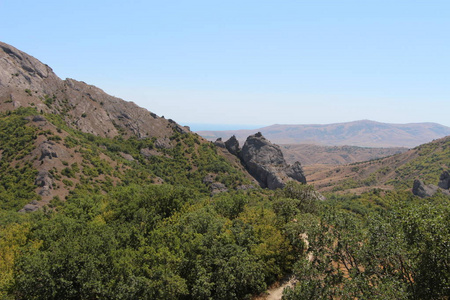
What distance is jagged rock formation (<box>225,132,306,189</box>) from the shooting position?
136500 mm

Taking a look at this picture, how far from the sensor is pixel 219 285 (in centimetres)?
3170

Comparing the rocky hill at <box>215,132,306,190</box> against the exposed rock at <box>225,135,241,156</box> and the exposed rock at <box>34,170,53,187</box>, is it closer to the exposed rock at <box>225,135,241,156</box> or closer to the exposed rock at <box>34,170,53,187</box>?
the exposed rock at <box>225,135,241,156</box>

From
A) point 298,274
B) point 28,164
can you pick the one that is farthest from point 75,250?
point 28,164

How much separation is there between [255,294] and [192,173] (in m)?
96.6

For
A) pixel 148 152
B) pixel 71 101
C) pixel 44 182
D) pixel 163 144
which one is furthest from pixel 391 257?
pixel 71 101

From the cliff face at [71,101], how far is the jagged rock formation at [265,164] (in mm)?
41413

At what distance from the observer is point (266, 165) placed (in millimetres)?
143125

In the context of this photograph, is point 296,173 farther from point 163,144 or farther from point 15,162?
point 15,162

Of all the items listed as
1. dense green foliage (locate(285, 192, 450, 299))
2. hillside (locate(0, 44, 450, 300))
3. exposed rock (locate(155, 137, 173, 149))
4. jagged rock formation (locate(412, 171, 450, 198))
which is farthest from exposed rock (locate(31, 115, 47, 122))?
jagged rock formation (locate(412, 171, 450, 198))

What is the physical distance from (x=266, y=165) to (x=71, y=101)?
111290mm

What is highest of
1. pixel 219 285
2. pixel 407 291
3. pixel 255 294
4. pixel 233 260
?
pixel 407 291

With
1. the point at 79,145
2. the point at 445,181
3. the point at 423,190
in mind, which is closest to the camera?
the point at 79,145

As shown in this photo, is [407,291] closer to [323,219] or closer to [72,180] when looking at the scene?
[323,219]

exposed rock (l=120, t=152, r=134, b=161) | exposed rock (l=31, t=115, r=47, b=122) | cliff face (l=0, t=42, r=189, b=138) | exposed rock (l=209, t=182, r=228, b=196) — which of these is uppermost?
cliff face (l=0, t=42, r=189, b=138)
